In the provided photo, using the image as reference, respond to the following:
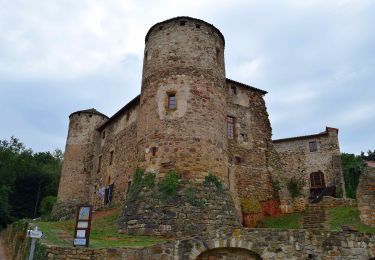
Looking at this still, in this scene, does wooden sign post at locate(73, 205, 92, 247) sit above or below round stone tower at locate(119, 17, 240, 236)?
below

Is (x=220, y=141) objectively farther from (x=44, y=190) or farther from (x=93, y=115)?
(x=44, y=190)

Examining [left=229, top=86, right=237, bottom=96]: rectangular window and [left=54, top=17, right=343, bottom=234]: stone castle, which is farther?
[left=229, top=86, right=237, bottom=96]: rectangular window

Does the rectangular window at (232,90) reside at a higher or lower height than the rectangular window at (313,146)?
higher

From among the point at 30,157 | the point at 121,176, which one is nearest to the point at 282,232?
the point at 121,176

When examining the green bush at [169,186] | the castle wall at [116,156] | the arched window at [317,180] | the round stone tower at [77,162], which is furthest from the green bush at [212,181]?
the arched window at [317,180]

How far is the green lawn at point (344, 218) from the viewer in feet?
47.2

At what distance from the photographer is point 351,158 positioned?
43.6 metres

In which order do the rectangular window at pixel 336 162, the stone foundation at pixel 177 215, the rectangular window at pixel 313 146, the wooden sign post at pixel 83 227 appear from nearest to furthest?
1. the wooden sign post at pixel 83 227
2. the stone foundation at pixel 177 215
3. the rectangular window at pixel 336 162
4. the rectangular window at pixel 313 146

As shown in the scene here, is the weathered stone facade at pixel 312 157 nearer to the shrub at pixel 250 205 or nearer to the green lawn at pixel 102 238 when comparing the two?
the shrub at pixel 250 205

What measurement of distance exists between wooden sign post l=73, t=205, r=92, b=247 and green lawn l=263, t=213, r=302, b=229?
425 inches

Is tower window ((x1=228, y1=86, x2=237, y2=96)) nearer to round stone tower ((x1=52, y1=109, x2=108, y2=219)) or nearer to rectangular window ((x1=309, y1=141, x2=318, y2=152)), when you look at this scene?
rectangular window ((x1=309, y1=141, x2=318, y2=152))

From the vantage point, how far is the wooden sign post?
10.3 meters

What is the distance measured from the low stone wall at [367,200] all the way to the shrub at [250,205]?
6.21 meters

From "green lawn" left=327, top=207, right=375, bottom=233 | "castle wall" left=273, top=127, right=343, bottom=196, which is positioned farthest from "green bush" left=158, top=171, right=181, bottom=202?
"castle wall" left=273, top=127, right=343, bottom=196
